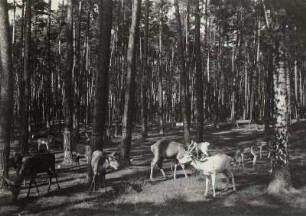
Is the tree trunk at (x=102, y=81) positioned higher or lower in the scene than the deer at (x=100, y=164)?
higher

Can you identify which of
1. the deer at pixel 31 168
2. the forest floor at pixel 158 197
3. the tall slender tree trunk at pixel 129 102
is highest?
the tall slender tree trunk at pixel 129 102

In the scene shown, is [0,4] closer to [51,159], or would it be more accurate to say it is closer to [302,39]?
[51,159]

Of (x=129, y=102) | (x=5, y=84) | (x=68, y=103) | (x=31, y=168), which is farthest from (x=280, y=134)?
(x=68, y=103)

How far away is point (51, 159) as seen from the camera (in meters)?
16.2

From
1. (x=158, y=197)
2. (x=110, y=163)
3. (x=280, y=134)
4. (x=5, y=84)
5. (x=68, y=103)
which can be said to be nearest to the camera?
(x=158, y=197)

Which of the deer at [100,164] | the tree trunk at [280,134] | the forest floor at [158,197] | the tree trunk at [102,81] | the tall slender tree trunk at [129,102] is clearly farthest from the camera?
the tall slender tree trunk at [129,102]

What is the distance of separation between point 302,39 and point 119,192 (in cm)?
807

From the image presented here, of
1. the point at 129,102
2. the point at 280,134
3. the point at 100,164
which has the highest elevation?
the point at 129,102

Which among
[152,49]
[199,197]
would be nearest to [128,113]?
[199,197]

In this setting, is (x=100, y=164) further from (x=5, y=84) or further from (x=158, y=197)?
(x=5, y=84)

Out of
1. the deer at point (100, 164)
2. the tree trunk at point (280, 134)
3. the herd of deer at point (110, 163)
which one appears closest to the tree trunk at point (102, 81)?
the herd of deer at point (110, 163)

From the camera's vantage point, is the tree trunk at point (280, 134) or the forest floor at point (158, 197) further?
the tree trunk at point (280, 134)

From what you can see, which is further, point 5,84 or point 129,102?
point 129,102

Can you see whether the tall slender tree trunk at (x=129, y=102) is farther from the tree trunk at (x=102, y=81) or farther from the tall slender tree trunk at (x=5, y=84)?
the tall slender tree trunk at (x=5, y=84)
